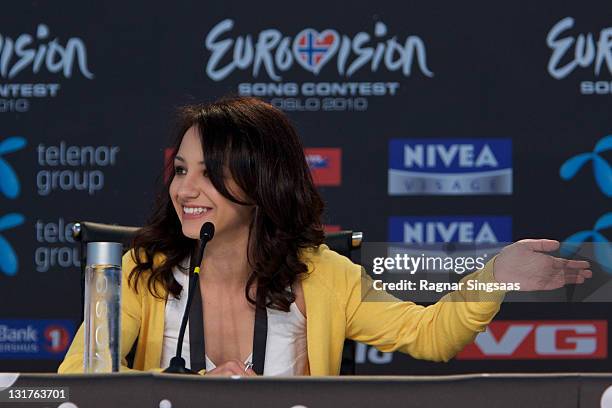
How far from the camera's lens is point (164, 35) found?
11.7 ft

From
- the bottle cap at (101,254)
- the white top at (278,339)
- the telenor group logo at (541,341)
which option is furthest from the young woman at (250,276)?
the telenor group logo at (541,341)

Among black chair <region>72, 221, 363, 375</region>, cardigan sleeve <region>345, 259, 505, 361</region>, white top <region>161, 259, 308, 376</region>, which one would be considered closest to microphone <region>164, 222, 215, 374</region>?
white top <region>161, 259, 308, 376</region>

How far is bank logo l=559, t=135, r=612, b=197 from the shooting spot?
3484 millimetres

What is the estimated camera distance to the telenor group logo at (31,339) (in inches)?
139

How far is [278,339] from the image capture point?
1.94 metres

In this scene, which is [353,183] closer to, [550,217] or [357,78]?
[357,78]

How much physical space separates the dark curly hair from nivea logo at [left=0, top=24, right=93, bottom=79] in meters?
1.61

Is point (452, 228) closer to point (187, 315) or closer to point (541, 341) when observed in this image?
point (541, 341)

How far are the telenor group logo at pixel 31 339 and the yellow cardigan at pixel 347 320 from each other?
1.64 m

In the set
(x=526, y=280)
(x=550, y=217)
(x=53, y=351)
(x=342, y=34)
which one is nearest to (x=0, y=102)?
(x=53, y=351)

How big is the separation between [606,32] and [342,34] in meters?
0.91

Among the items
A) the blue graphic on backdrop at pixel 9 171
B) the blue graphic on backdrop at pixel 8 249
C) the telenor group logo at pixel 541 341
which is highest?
the blue graphic on backdrop at pixel 9 171

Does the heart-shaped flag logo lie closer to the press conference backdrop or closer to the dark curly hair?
the press conference backdrop

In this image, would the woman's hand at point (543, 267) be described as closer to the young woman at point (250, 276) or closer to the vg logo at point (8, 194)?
the young woman at point (250, 276)
